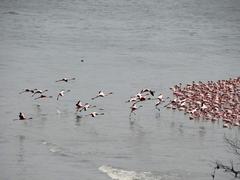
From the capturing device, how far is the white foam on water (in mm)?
22906

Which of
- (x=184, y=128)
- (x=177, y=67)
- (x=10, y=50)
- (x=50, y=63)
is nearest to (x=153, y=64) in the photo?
(x=177, y=67)

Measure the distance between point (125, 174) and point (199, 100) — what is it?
11.9 metres

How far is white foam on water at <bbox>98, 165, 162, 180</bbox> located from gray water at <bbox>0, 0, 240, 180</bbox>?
0.06 m

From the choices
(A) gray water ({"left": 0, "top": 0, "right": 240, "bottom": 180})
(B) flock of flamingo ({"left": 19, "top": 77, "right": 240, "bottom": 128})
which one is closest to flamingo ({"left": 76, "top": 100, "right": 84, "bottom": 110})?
(B) flock of flamingo ({"left": 19, "top": 77, "right": 240, "bottom": 128})

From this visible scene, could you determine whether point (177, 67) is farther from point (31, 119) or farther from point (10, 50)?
point (31, 119)

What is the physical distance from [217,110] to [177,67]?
12992 millimetres

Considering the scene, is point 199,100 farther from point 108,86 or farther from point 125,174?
point 125,174

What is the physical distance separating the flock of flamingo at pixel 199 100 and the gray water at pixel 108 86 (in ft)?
1.48

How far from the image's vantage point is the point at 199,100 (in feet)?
113

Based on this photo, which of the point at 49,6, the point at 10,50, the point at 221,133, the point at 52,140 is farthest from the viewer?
the point at 49,6

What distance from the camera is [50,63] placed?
44.5 meters

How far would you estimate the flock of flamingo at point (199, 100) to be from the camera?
3156 centimetres

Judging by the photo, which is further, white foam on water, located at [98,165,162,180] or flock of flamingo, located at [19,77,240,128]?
flock of flamingo, located at [19,77,240,128]

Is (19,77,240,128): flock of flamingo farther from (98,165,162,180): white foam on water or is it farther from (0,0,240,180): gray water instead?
(98,165,162,180): white foam on water
